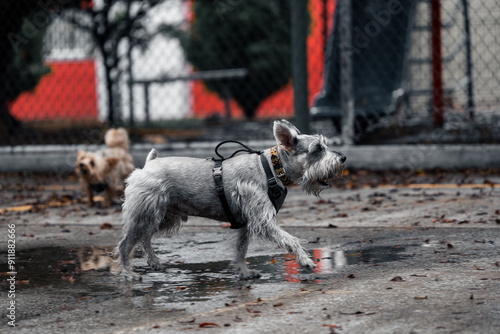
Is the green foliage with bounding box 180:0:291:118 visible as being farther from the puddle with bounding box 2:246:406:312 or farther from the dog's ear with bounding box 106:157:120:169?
the puddle with bounding box 2:246:406:312

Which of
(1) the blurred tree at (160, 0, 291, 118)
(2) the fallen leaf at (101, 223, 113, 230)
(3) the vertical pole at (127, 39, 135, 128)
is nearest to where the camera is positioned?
(2) the fallen leaf at (101, 223, 113, 230)

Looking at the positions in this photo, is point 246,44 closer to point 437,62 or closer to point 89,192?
point 437,62

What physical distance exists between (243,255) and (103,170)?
12.2 ft

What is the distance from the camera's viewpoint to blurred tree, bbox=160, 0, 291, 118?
18375 mm

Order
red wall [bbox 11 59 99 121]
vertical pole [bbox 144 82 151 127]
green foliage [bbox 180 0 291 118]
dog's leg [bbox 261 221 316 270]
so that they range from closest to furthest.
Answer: dog's leg [bbox 261 221 316 270] < vertical pole [bbox 144 82 151 127] < red wall [bbox 11 59 99 121] < green foliage [bbox 180 0 291 118]

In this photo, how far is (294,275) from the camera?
15.6 ft

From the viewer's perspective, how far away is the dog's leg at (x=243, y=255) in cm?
477

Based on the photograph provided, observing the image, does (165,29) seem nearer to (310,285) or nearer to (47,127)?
(47,127)

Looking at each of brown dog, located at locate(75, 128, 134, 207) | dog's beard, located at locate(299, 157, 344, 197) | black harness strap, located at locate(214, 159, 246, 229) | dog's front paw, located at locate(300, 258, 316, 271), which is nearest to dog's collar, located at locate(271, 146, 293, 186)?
dog's beard, located at locate(299, 157, 344, 197)

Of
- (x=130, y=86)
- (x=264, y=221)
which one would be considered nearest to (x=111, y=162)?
(x=130, y=86)

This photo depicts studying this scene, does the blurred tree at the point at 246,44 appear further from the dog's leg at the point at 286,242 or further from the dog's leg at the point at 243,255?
the dog's leg at the point at 286,242

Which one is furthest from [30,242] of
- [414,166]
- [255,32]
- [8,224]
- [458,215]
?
[255,32]

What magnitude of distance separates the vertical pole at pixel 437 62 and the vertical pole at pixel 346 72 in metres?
1.48

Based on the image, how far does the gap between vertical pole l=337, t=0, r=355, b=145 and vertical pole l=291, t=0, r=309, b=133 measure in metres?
0.46
